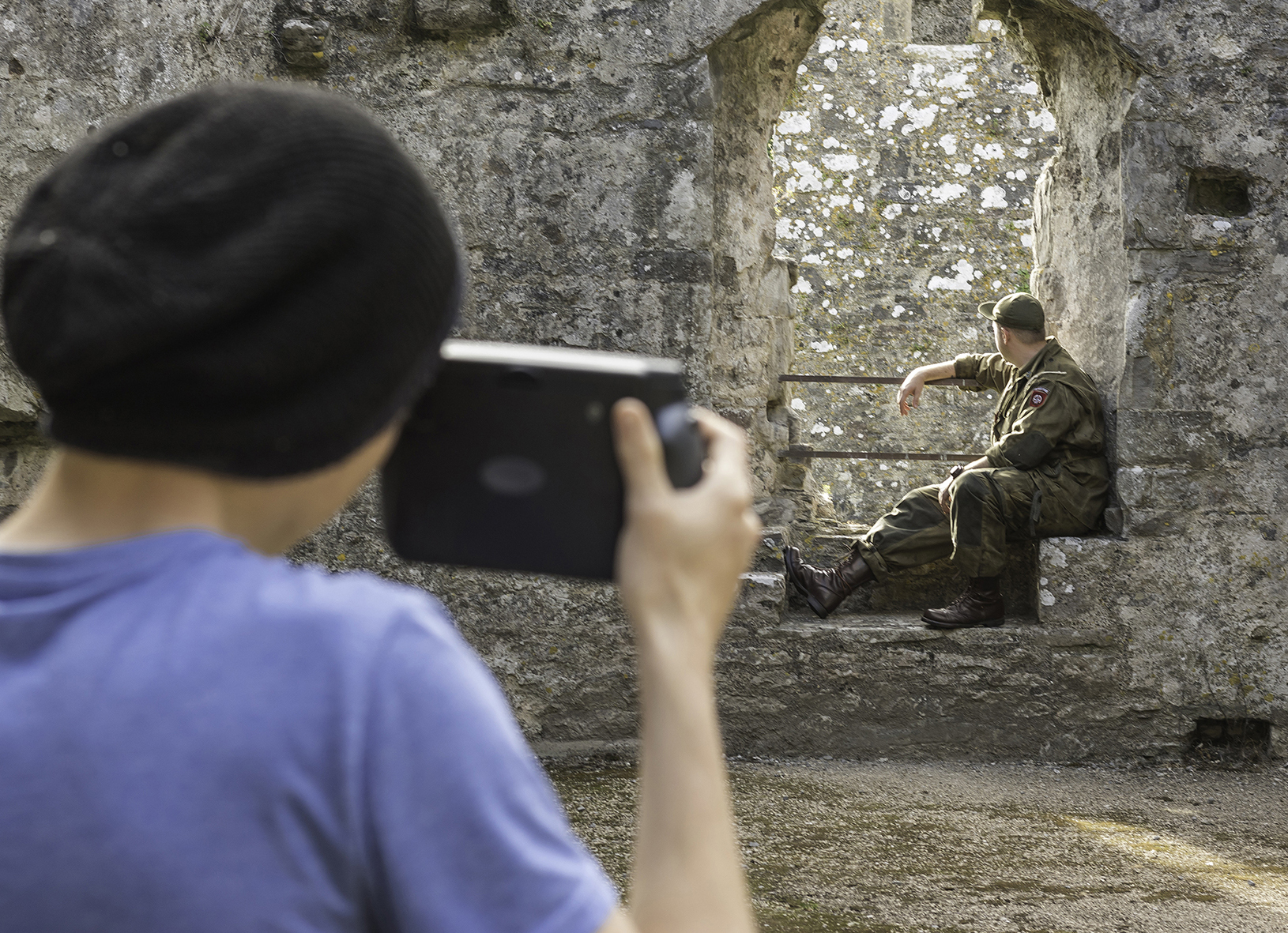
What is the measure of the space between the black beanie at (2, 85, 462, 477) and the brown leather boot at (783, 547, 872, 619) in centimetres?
339

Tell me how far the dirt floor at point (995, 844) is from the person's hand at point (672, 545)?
1933mm

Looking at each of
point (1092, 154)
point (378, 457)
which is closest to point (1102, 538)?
point (1092, 154)

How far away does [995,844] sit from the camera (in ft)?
9.41

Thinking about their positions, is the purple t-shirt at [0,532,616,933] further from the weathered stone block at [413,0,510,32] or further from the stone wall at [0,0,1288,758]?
the weathered stone block at [413,0,510,32]

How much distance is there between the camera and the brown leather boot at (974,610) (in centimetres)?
367

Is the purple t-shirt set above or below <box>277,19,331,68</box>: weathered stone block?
below

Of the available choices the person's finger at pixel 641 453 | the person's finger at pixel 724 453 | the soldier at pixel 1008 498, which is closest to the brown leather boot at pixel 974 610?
the soldier at pixel 1008 498

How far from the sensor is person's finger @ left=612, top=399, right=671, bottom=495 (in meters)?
0.65

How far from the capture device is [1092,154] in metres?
3.92

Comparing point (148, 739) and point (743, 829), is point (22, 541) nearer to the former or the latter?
point (148, 739)

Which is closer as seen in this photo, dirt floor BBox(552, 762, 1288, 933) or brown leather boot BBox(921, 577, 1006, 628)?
dirt floor BBox(552, 762, 1288, 933)

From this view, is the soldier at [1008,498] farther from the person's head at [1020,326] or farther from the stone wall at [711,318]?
the stone wall at [711,318]

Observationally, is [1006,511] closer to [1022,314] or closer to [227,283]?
[1022,314]

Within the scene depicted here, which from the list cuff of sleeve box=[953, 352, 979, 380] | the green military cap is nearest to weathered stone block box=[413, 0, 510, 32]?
the green military cap
